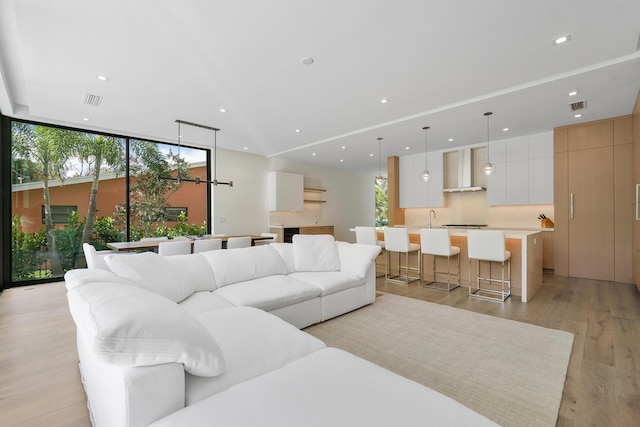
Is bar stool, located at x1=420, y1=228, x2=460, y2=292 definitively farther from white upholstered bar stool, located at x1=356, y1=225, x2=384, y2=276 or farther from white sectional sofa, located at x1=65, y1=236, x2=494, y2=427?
white sectional sofa, located at x1=65, y1=236, x2=494, y2=427

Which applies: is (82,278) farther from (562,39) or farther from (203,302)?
(562,39)

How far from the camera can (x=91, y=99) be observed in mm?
3986

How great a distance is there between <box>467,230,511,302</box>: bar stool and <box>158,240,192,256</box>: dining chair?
4116 millimetres

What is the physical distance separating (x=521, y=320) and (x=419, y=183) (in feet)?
15.9

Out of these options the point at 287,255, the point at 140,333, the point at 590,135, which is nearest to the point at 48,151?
the point at 287,255

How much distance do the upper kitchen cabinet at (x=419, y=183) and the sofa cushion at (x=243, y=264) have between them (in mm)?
5184

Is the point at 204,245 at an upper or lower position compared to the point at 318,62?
lower

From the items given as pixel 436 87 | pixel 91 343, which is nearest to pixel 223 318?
pixel 91 343

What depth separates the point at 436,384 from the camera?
1981 millimetres

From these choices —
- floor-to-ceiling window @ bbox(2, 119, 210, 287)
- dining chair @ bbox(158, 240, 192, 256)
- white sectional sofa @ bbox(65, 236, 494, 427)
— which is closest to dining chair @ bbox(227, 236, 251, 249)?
dining chair @ bbox(158, 240, 192, 256)

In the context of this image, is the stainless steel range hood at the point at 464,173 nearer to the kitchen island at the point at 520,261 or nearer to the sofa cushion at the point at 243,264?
the kitchen island at the point at 520,261

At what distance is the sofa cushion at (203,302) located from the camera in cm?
223

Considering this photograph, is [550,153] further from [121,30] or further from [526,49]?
[121,30]

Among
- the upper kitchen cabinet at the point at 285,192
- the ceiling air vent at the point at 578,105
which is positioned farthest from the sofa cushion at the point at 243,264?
the ceiling air vent at the point at 578,105
